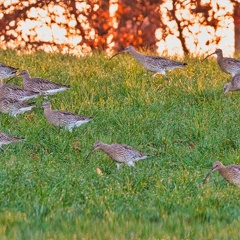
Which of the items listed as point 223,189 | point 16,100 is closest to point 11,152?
point 16,100

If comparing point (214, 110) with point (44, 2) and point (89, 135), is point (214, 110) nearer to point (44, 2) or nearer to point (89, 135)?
point (89, 135)

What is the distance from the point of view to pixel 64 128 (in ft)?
45.6

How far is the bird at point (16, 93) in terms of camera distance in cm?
1560

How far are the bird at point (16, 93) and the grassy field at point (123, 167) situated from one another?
0.29m

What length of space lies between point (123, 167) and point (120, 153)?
218mm

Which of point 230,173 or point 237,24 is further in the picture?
point 237,24

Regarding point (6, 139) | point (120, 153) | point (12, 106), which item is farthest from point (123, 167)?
point (12, 106)

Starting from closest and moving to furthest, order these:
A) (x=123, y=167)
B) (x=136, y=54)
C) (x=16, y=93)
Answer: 1. (x=123, y=167)
2. (x=16, y=93)
3. (x=136, y=54)

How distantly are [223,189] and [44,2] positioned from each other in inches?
464

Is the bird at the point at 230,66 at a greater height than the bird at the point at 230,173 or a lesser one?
lesser

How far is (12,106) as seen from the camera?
48.6 ft

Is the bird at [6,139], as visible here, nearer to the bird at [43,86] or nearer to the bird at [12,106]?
the bird at [12,106]

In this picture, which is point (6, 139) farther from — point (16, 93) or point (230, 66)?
point (230, 66)

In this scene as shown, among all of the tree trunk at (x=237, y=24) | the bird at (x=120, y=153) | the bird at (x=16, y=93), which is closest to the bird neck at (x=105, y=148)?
the bird at (x=120, y=153)
